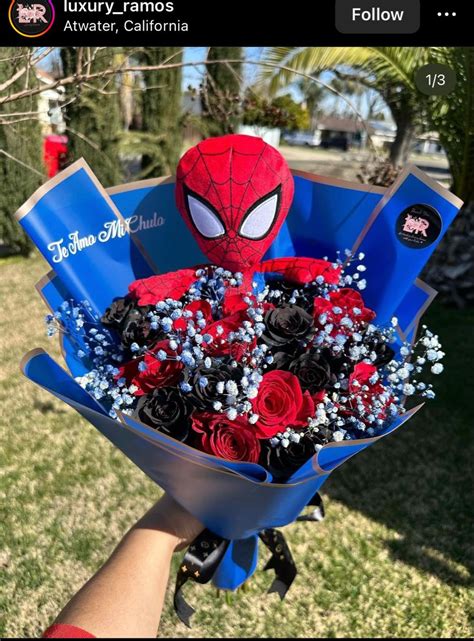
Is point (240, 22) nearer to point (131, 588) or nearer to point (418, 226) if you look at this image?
point (418, 226)

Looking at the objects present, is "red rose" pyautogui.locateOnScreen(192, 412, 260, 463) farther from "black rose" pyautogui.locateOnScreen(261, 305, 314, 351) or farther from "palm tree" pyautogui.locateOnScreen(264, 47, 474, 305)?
"palm tree" pyautogui.locateOnScreen(264, 47, 474, 305)

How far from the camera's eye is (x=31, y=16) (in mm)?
1746

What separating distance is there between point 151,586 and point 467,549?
234 centimetres

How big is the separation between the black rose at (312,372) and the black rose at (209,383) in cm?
16

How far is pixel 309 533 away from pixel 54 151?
7.50m

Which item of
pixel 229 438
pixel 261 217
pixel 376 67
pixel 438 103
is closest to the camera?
pixel 229 438

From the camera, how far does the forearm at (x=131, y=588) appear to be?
1.19 meters

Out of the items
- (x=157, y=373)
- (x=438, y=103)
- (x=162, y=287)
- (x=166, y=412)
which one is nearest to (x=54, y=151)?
(x=438, y=103)

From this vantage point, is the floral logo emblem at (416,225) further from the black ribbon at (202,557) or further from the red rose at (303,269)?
the black ribbon at (202,557)

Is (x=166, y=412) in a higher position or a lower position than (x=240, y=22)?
lower

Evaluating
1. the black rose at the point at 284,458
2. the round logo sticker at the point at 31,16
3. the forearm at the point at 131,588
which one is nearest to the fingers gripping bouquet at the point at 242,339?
the black rose at the point at 284,458

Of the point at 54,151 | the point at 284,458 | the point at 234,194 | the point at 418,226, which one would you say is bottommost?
the point at 54,151

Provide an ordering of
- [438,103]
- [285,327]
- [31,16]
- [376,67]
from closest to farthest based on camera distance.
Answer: [285,327]
[31,16]
[438,103]
[376,67]

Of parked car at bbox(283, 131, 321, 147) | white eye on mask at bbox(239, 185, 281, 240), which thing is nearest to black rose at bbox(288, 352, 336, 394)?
white eye on mask at bbox(239, 185, 281, 240)
